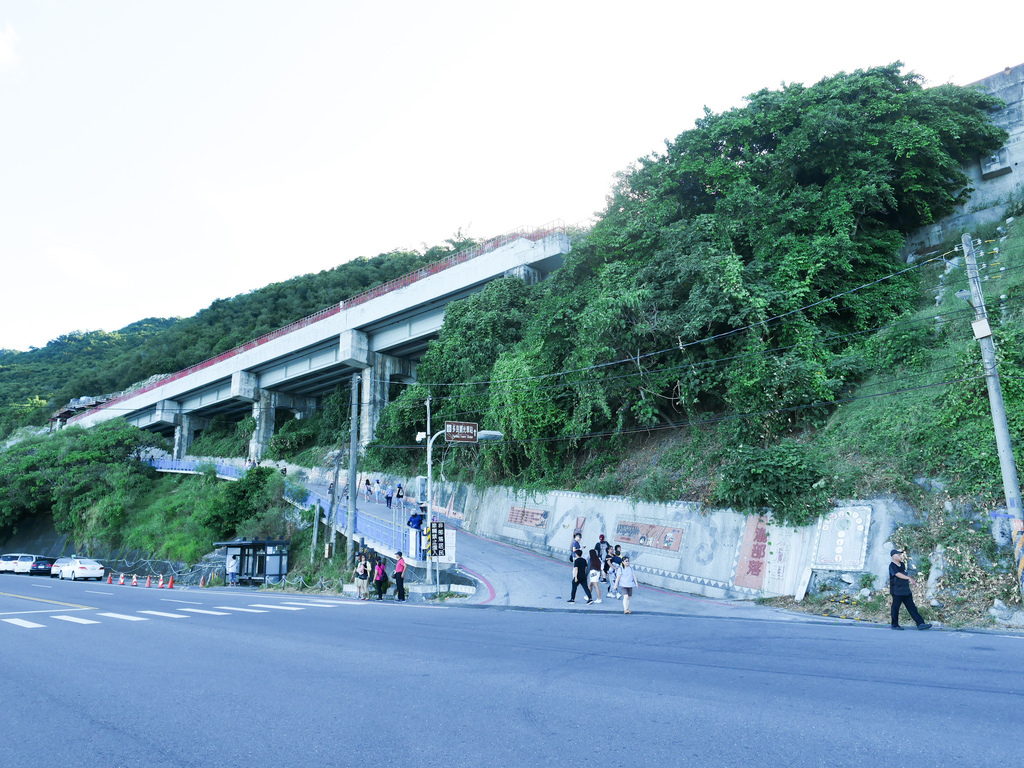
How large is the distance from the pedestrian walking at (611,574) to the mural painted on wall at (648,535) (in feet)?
7.75

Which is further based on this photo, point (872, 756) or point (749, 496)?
point (749, 496)

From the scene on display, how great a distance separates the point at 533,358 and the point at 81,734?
22.9m

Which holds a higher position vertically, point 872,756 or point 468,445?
point 468,445

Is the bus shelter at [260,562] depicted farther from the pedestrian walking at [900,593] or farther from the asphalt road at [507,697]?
the pedestrian walking at [900,593]

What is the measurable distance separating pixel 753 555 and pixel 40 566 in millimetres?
42124

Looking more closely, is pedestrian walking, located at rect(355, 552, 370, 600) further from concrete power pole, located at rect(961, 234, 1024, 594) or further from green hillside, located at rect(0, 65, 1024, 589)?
concrete power pole, located at rect(961, 234, 1024, 594)

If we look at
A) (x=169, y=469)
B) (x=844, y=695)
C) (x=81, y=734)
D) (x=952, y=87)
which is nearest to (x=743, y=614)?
(x=844, y=695)

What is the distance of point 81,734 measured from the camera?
485 centimetres

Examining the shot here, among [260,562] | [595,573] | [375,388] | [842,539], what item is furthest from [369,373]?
[842,539]

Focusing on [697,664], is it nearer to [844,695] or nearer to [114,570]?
[844,695]

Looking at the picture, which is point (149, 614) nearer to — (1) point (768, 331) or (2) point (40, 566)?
(1) point (768, 331)

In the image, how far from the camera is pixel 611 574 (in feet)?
61.7

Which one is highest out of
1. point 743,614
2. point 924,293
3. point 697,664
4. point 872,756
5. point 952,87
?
point 952,87

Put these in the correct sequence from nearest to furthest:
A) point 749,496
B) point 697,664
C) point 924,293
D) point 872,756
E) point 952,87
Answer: point 872,756 → point 697,664 → point 749,496 → point 924,293 → point 952,87
